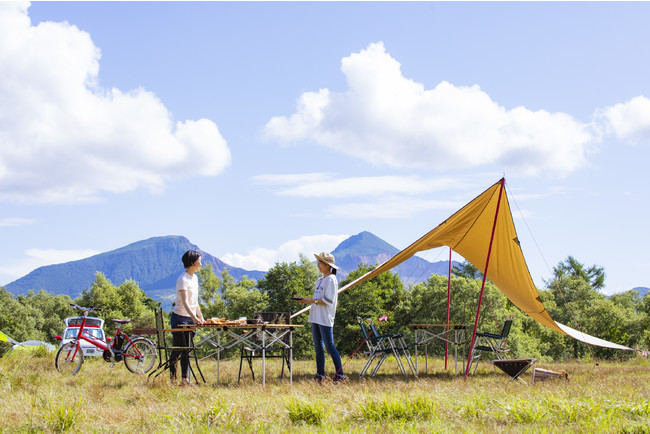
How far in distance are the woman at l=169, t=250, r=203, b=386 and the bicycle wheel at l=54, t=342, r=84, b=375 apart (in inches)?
76.5

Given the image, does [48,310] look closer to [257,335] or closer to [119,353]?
[119,353]

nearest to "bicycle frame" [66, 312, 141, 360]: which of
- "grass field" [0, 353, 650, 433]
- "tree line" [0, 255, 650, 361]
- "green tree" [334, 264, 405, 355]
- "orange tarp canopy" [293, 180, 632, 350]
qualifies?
"grass field" [0, 353, 650, 433]

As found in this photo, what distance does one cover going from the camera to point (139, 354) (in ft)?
23.2

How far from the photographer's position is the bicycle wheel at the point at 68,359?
6.93m

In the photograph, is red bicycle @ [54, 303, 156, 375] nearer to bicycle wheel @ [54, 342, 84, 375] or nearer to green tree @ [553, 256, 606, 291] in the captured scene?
bicycle wheel @ [54, 342, 84, 375]

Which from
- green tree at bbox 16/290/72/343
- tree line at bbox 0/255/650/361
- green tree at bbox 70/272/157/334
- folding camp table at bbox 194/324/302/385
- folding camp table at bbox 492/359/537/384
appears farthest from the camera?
green tree at bbox 16/290/72/343

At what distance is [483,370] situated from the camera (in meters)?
8.58

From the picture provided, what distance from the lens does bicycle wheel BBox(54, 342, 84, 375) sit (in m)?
6.93

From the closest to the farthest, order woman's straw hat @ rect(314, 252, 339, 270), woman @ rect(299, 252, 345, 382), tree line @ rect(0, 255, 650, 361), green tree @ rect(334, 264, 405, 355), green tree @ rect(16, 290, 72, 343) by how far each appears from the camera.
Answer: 1. woman @ rect(299, 252, 345, 382)
2. woman's straw hat @ rect(314, 252, 339, 270)
3. tree line @ rect(0, 255, 650, 361)
4. green tree @ rect(334, 264, 405, 355)
5. green tree @ rect(16, 290, 72, 343)

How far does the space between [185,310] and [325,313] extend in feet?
4.86

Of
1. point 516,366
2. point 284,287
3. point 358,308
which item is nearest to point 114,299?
point 284,287

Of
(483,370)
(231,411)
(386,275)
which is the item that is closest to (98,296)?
(386,275)

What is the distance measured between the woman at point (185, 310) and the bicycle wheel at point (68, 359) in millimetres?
1943

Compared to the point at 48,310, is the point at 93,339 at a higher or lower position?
lower
